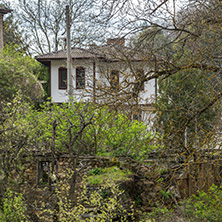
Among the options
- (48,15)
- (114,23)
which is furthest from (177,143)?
(48,15)

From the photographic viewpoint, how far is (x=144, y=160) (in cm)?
1074

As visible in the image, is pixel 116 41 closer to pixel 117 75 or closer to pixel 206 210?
pixel 117 75

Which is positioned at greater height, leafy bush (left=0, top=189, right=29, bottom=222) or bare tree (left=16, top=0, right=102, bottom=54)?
bare tree (left=16, top=0, right=102, bottom=54)

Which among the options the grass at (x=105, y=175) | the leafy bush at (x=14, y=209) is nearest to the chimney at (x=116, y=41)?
the grass at (x=105, y=175)

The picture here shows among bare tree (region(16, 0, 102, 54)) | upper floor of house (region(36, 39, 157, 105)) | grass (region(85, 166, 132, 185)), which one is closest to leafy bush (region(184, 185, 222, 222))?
grass (region(85, 166, 132, 185))

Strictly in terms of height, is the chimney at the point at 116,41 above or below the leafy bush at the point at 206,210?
above

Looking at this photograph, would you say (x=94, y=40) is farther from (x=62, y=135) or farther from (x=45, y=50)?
(x=45, y=50)

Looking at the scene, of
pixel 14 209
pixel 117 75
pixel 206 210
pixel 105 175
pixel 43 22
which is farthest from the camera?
pixel 43 22

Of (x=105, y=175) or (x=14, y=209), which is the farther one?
(x=105, y=175)

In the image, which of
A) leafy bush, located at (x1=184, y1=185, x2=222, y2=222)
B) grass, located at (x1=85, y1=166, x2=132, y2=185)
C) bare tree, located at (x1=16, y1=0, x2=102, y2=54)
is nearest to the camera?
leafy bush, located at (x1=184, y1=185, x2=222, y2=222)

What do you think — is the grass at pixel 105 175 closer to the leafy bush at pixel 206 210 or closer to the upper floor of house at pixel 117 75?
the leafy bush at pixel 206 210

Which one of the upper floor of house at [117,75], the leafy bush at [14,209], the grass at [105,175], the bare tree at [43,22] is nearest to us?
the upper floor of house at [117,75]

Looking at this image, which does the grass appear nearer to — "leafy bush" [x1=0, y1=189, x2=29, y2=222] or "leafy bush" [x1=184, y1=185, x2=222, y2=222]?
"leafy bush" [x1=184, y1=185, x2=222, y2=222]

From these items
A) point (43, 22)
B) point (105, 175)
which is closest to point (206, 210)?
point (105, 175)
